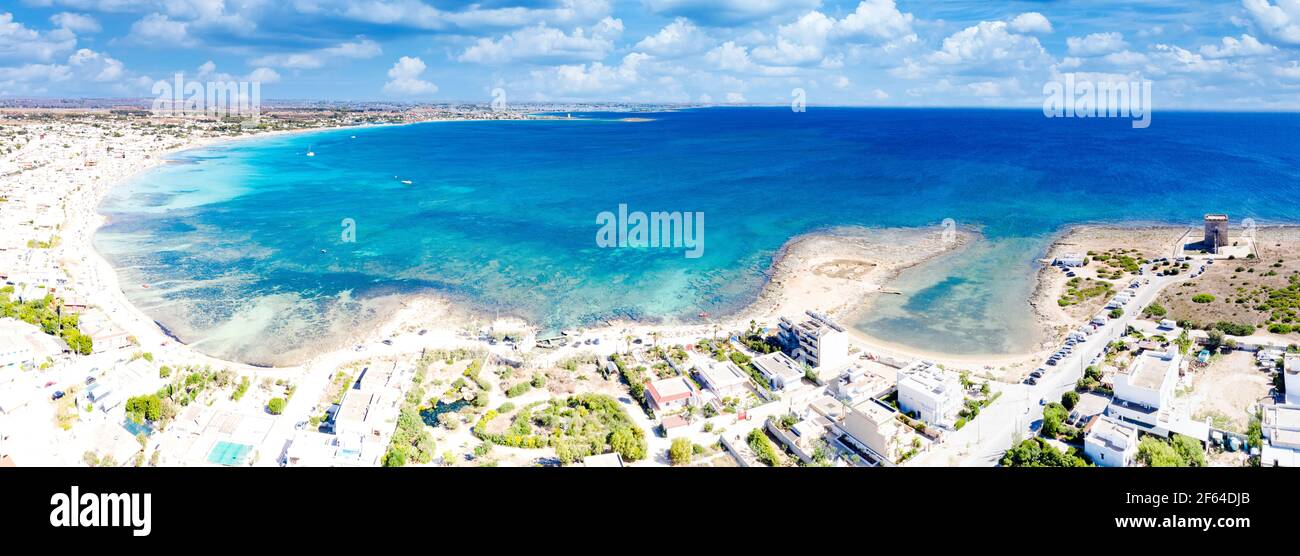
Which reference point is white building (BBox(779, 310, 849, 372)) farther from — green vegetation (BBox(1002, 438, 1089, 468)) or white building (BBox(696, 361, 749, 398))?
green vegetation (BBox(1002, 438, 1089, 468))

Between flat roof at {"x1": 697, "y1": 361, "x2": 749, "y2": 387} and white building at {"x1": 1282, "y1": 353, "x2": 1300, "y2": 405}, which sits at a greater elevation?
white building at {"x1": 1282, "y1": 353, "x2": 1300, "y2": 405}

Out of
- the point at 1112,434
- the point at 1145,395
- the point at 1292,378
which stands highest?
the point at 1292,378

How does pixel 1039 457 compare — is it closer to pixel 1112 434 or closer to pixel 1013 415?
pixel 1112 434

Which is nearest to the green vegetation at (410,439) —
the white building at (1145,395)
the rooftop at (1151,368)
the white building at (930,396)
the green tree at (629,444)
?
the green tree at (629,444)

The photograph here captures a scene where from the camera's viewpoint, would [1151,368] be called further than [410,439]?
Yes

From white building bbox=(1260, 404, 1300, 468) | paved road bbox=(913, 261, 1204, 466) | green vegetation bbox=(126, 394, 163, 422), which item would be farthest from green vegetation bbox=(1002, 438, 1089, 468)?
green vegetation bbox=(126, 394, 163, 422)

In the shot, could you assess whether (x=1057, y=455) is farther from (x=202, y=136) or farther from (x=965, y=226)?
(x=202, y=136)

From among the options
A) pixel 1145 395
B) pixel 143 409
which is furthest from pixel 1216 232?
pixel 143 409
